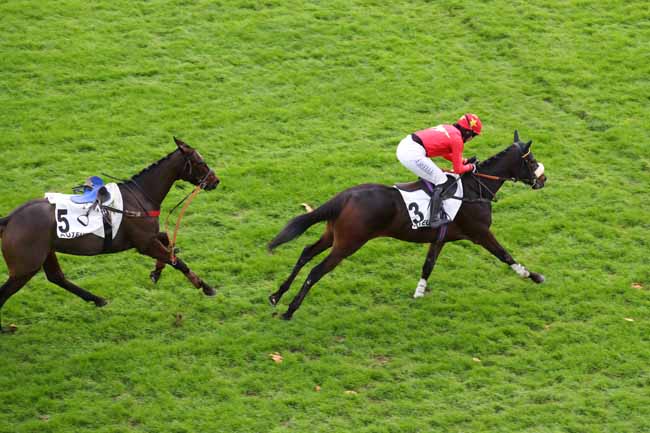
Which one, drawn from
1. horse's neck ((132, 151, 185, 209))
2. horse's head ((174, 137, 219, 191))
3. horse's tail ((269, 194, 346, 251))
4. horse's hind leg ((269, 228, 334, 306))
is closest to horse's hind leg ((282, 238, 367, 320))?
horse's hind leg ((269, 228, 334, 306))

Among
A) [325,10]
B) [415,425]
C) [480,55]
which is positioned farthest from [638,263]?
[325,10]

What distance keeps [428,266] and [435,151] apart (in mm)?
1519

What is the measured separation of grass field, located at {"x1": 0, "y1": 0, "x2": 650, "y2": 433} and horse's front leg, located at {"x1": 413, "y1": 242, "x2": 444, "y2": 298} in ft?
0.59

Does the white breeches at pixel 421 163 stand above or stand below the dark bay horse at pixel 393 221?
above

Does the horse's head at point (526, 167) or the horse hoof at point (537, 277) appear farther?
the horse hoof at point (537, 277)

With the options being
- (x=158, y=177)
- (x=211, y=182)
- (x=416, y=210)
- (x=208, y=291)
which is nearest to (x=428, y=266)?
(x=416, y=210)

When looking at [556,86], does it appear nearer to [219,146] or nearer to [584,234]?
[584,234]

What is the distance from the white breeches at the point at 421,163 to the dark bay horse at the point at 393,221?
1.26ft

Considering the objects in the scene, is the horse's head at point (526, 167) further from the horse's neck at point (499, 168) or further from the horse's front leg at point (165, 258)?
the horse's front leg at point (165, 258)

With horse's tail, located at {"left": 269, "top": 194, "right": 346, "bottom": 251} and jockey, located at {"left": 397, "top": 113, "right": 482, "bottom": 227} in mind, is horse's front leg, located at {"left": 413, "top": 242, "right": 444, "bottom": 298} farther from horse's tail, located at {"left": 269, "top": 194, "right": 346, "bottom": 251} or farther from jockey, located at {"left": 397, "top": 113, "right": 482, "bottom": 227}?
horse's tail, located at {"left": 269, "top": 194, "right": 346, "bottom": 251}

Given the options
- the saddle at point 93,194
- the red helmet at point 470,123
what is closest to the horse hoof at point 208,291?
the saddle at point 93,194

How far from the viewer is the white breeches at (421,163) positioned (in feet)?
36.2

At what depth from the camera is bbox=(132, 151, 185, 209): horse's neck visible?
10.9 m

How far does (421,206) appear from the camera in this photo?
434 inches
